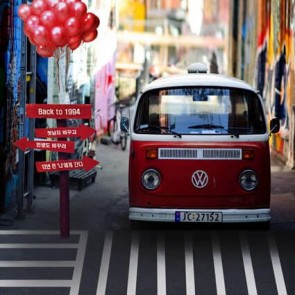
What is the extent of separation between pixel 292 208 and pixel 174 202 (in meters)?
3.28

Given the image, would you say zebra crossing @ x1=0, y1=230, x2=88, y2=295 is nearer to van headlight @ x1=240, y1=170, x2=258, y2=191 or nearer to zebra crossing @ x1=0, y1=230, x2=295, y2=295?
zebra crossing @ x1=0, y1=230, x2=295, y2=295

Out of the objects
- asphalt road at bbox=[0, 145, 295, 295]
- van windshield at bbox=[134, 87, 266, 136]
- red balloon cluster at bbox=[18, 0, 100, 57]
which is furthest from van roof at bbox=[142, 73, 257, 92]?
asphalt road at bbox=[0, 145, 295, 295]

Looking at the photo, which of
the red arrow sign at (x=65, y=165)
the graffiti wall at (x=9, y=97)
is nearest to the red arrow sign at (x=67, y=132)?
the red arrow sign at (x=65, y=165)

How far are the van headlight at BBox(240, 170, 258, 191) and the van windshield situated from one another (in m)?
0.49

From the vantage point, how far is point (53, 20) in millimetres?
10281

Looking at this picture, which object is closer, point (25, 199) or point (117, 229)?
point (117, 229)

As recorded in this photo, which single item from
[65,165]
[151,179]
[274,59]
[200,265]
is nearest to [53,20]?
[65,165]

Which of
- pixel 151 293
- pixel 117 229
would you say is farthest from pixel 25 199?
pixel 151 293

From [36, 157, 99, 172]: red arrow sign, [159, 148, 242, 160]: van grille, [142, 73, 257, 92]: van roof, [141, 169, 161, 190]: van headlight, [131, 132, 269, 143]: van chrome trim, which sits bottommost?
[141, 169, 161, 190]: van headlight

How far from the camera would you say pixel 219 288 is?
295 inches

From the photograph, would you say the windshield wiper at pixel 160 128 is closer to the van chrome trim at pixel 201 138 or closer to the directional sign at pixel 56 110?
the van chrome trim at pixel 201 138

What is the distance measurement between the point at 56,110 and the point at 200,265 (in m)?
2.41

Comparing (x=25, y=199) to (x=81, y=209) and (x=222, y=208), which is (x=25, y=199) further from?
(x=222, y=208)

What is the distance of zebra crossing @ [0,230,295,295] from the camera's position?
7523mm
